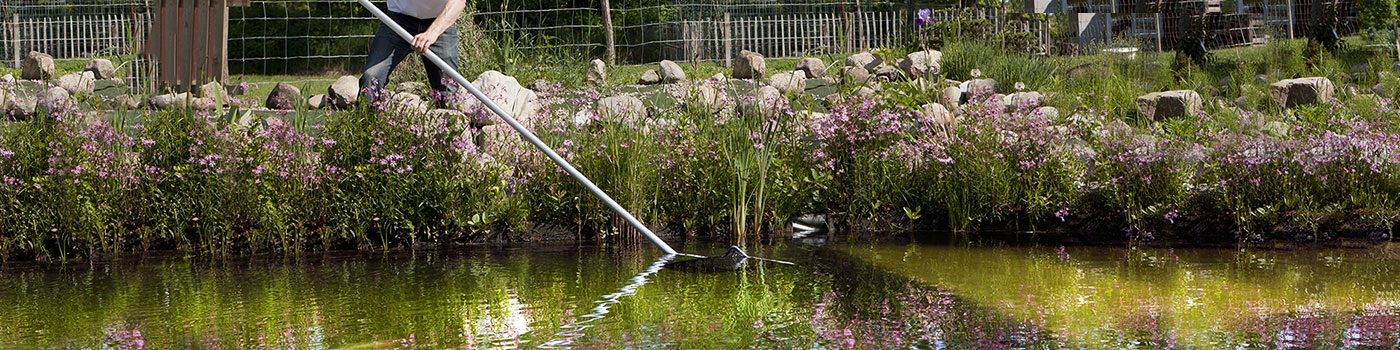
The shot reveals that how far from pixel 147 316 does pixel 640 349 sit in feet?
4.98

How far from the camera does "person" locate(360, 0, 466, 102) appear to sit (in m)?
5.17

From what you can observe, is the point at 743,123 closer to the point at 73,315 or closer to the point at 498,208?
the point at 498,208

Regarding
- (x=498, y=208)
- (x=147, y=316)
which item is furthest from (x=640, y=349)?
(x=498, y=208)

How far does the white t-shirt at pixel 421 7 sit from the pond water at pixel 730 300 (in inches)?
47.8

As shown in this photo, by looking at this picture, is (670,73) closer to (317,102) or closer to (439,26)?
(317,102)

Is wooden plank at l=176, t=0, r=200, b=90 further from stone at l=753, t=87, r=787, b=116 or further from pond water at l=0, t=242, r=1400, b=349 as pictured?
stone at l=753, t=87, r=787, b=116

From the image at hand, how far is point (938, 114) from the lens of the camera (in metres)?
6.17

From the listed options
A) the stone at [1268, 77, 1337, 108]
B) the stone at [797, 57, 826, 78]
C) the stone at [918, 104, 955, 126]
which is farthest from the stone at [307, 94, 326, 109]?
the stone at [1268, 77, 1337, 108]

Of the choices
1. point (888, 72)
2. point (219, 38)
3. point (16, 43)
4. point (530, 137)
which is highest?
point (16, 43)

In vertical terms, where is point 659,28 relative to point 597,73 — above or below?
above

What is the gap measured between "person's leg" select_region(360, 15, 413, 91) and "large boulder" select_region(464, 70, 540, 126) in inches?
14.9

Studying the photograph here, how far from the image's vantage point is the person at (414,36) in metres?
→ 5.17

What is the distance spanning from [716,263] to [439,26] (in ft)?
5.05

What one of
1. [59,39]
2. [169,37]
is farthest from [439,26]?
[59,39]
